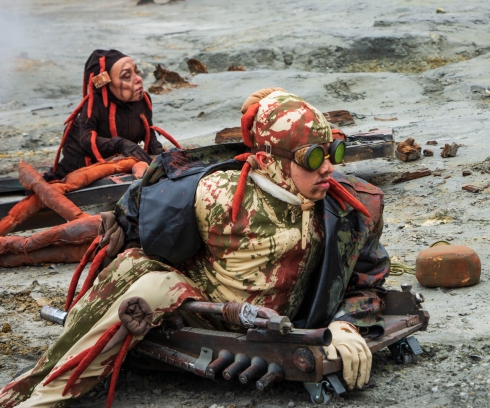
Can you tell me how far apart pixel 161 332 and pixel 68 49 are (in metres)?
12.0

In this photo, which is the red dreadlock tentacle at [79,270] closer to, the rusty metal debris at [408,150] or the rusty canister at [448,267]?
the rusty canister at [448,267]

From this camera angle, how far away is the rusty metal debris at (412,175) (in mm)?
6992

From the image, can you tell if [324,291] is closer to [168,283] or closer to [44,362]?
[168,283]

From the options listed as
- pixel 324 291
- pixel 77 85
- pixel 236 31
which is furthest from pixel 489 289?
pixel 236 31

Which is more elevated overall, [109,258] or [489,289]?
[109,258]

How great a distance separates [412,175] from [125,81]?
2.51m

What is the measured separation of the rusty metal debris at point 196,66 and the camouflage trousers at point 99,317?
889cm

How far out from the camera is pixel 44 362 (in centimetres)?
363

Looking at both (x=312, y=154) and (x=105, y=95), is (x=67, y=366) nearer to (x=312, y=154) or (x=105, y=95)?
(x=312, y=154)

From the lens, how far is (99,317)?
3.60 m

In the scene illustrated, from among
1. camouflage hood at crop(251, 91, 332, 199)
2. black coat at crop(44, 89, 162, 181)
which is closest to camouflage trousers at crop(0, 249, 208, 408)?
camouflage hood at crop(251, 91, 332, 199)

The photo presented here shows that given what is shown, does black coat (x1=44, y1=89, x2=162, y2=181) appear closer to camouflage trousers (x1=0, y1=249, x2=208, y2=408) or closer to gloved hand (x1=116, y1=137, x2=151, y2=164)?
gloved hand (x1=116, y1=137, x2=151, y2=164)

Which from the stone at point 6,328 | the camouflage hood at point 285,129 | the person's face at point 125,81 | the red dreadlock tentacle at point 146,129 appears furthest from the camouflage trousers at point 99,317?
the red dreadlock tentacle at point 146,129

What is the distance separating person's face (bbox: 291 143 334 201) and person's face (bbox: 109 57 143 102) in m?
3.97
